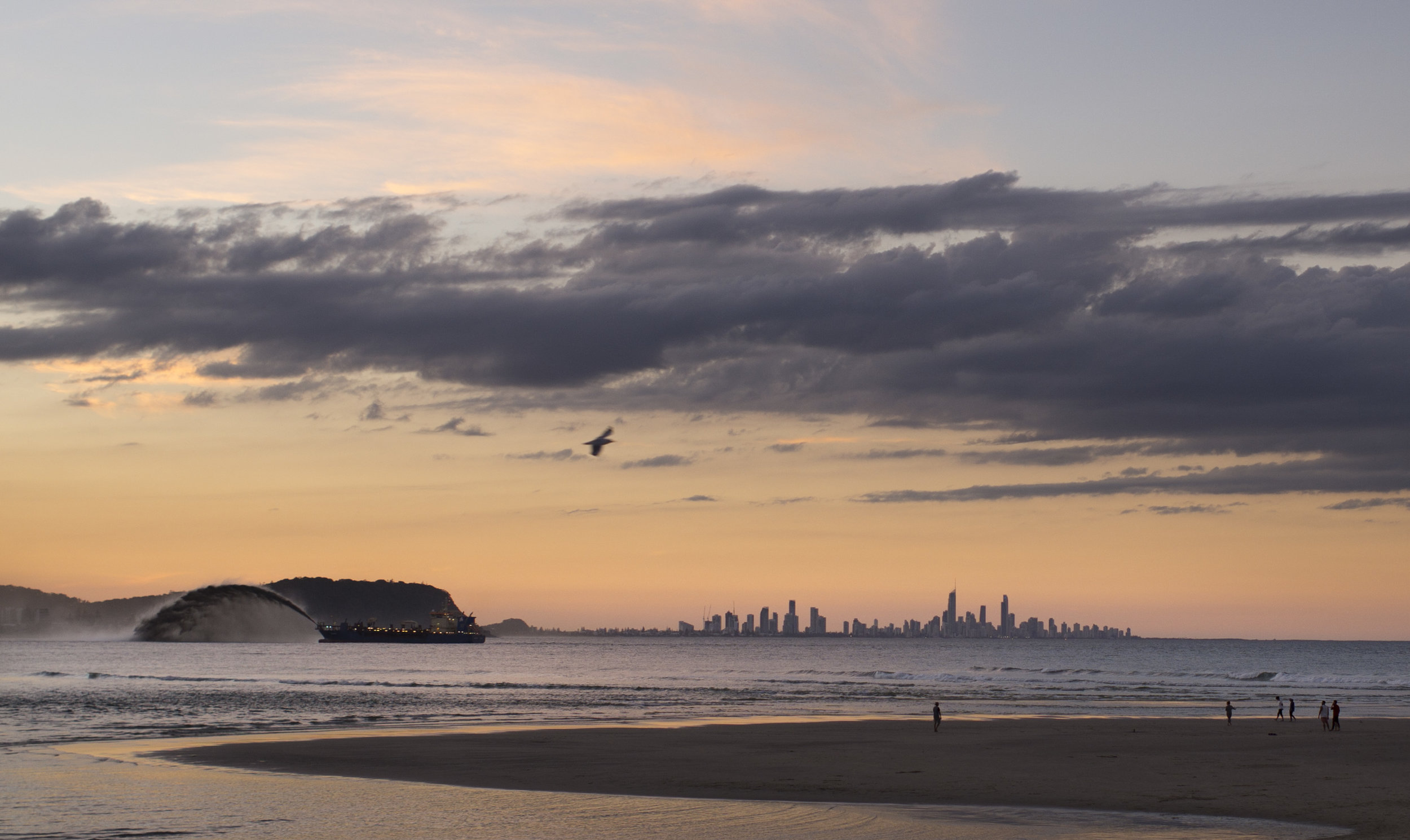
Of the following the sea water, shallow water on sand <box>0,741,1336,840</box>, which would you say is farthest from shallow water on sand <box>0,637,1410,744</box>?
shallow water on sand <box>0,741,1336,840</box>

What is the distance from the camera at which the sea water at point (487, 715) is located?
27.9 metres

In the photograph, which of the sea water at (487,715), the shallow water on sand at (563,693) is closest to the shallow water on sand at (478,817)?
the sea water at (487,715)

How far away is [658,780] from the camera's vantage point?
3725 cm

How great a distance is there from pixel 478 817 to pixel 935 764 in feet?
61.7

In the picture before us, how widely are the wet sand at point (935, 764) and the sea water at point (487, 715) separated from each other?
2592 millimetres

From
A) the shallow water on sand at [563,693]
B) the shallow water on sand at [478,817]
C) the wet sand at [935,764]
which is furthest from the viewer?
the shallow water on sand at [563,693]

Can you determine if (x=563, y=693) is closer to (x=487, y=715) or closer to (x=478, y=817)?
(x=487, y=715)

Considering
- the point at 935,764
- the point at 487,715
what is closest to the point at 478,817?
the point at 935,764

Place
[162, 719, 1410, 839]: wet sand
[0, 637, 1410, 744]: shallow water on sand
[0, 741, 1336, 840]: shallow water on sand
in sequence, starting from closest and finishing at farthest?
[0, 741, 1336, 840]: shallow water on sand
[162, 719, 1410, 839]: wet sand
[0, 637, 1410, 744]: shallow water on sand

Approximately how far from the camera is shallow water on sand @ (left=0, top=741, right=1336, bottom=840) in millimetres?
26750

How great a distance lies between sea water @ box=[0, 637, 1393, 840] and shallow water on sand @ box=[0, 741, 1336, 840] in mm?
104

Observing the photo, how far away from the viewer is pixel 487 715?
67.8m

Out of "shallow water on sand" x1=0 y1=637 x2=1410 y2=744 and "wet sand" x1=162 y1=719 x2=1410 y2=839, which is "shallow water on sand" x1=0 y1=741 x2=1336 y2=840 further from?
"shallow water on sand" x1=0 y1=637 x2=1410 y2=744

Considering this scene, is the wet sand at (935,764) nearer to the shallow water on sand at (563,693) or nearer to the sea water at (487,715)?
the sea water at (487,715)
